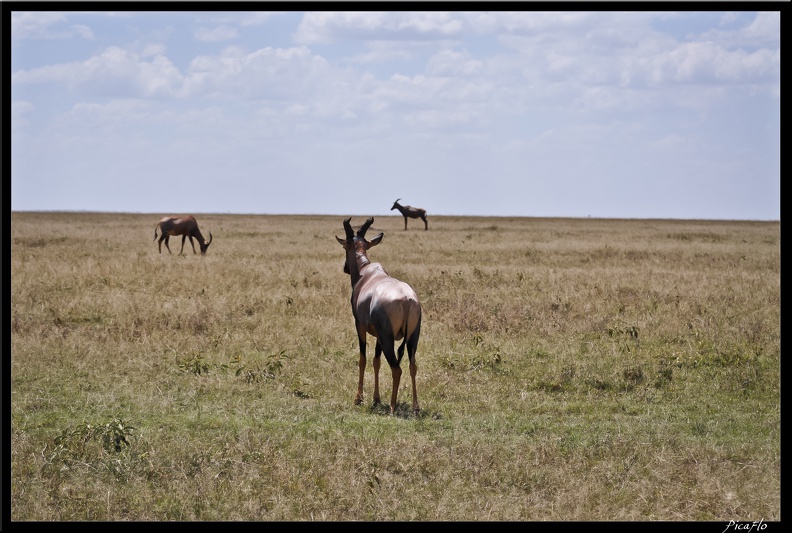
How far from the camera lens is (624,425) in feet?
30.4

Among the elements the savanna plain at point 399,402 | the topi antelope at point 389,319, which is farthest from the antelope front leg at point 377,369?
the savanna plain at point 399,402

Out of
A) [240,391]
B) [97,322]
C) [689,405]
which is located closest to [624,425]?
[689,405]

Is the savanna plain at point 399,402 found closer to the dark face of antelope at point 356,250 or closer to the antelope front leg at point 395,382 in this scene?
the antelope front leg at point 395,382
